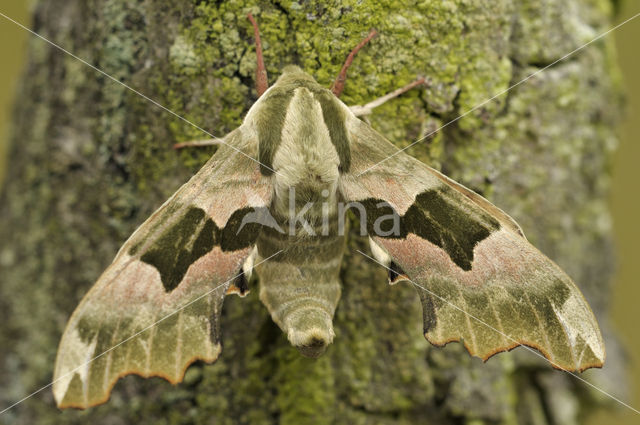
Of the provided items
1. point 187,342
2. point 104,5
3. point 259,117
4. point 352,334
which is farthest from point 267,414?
point 104,5

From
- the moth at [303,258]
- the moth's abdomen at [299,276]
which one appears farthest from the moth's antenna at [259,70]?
the moth's abdomen at [299,276]

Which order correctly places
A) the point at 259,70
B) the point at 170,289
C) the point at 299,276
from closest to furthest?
the point at 170,289
the point at 299,276
the point at 259,70

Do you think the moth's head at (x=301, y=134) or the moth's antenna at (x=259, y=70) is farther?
the moth's antenna at (x=259, y=70)

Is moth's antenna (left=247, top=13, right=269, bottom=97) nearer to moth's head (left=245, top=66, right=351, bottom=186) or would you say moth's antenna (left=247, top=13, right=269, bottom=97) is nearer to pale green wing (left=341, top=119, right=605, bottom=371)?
moth's head (left=245, top=66, right=351, bottom=186)

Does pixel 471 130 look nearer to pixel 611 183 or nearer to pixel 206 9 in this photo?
pixel 206 9

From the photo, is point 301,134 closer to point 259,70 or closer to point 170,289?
point 259,70

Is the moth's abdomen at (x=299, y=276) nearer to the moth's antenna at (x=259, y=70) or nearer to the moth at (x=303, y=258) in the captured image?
the moth at (x=303, y=258)

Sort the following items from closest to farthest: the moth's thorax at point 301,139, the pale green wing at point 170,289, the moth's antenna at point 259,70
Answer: the pale green wing at point 170,289 < the moth's thorax at point 301,139 < the moth's antenna at point 259,70

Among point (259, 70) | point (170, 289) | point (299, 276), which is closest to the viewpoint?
point (170, 289)

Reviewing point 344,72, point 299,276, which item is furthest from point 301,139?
point 299,276
